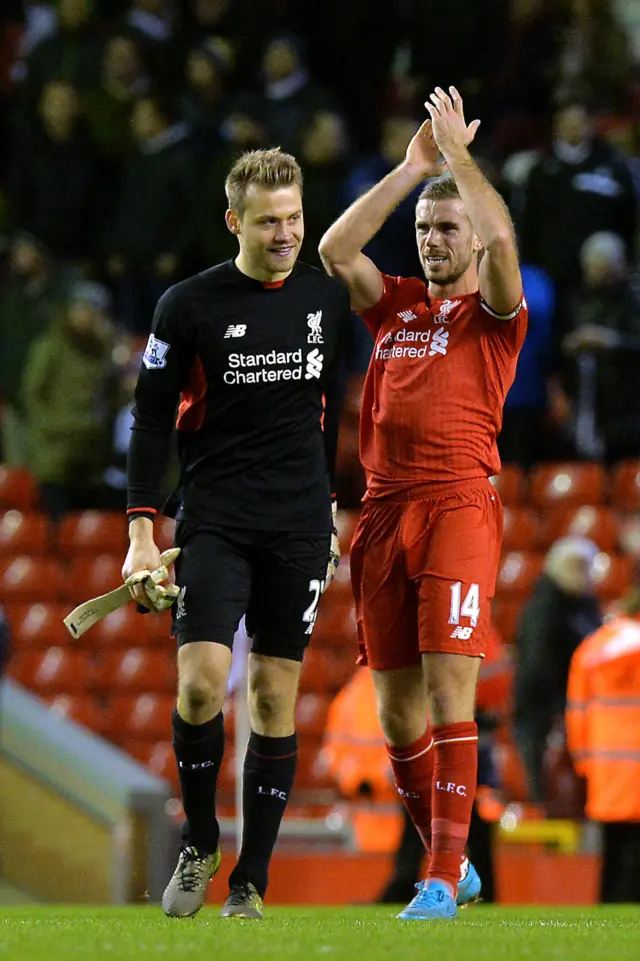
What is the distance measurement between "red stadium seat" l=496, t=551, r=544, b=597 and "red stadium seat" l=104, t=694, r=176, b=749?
2255 millimetres

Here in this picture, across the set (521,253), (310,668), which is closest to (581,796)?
(310,668)

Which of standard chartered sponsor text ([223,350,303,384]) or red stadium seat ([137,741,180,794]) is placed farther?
red stadium seat ([137,741,180,794])

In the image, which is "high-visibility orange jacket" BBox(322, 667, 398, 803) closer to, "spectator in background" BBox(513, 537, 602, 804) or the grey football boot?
"spectator in background" BBox(513, 537, 602, 804)

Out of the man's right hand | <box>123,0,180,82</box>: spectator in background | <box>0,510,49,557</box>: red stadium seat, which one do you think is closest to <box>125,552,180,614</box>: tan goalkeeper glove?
the man's right hand

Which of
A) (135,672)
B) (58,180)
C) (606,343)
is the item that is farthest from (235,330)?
(58,180)

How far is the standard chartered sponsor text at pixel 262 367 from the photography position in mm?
5711

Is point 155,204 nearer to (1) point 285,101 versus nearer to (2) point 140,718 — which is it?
(1) point 285,101

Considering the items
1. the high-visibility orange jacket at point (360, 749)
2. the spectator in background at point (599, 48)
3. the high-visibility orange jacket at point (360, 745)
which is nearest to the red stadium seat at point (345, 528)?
the high-visibility orange jacket at point (360, 749)

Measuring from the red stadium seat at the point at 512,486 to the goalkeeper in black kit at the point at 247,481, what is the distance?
6.56 metres

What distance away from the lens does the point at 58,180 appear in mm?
14383

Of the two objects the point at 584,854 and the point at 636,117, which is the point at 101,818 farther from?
the point at 636,117

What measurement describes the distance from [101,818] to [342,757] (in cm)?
147

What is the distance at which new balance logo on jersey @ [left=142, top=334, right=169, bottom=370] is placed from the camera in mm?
5684

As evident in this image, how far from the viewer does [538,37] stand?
13.8 metres
